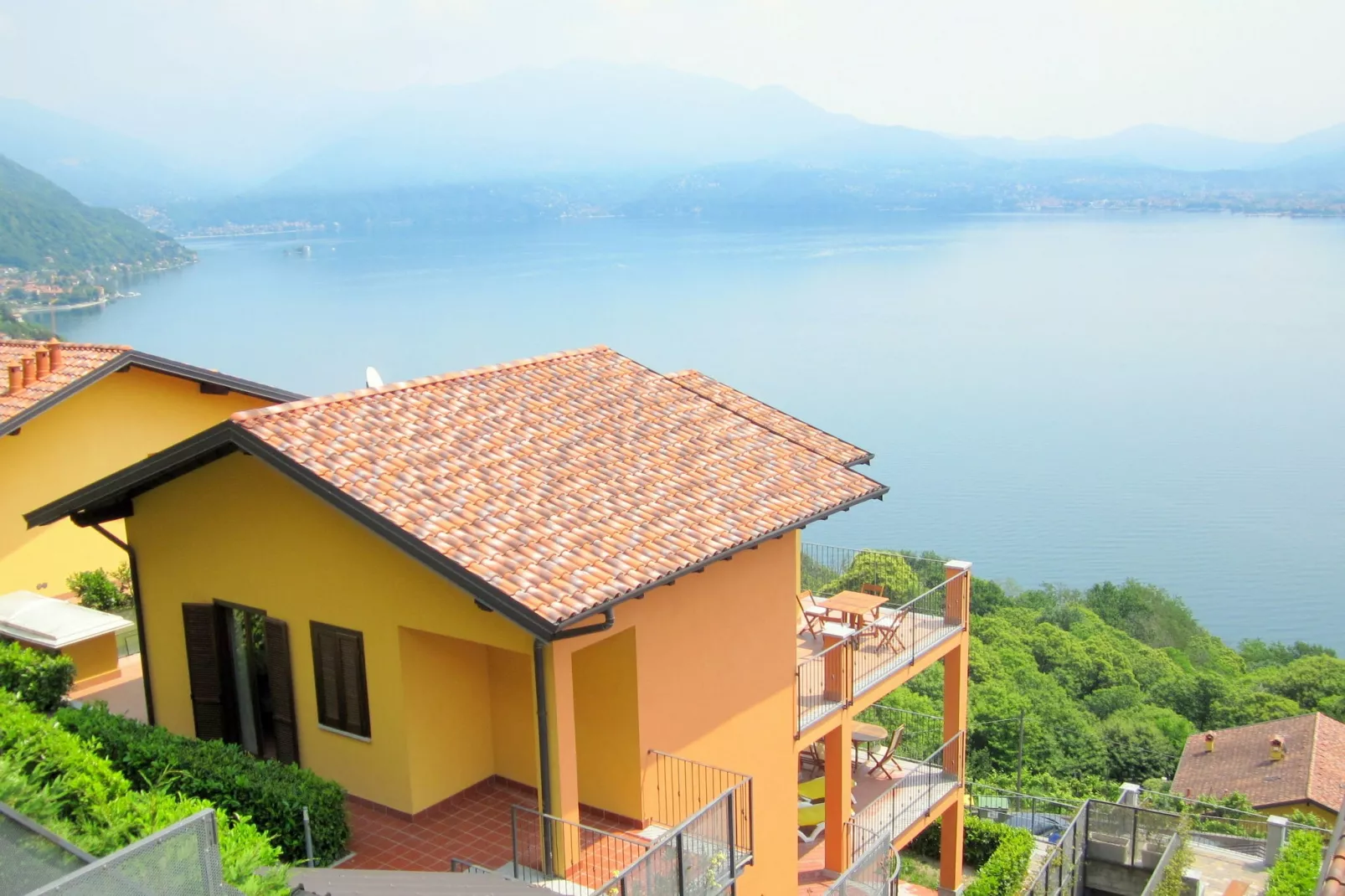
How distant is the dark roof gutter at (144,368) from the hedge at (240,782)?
25.9 feet

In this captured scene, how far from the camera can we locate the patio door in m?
11.4

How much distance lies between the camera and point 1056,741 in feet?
128

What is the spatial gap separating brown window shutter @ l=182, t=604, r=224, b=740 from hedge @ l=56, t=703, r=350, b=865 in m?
1.62

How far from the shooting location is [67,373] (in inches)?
695

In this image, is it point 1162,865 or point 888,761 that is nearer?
point 888,761

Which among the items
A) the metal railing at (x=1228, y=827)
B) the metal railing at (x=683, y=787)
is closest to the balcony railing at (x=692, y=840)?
the metal railing at (x=683, y=787)

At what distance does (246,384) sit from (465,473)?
12228 millimetres

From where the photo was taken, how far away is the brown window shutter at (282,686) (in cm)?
1080

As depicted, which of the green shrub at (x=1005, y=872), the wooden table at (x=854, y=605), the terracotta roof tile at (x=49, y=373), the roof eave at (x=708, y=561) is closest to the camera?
the roof eave at (x=708, y=561)

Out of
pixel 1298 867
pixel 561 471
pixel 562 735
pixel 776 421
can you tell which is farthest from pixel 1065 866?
pixel 562 735

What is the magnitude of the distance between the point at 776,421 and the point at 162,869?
10.1 metres

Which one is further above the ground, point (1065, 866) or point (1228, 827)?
point (1065, 866)

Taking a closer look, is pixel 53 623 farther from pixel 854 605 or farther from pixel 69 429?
pixel 854 605

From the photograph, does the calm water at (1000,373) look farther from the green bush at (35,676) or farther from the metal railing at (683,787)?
the green bush at (35,676)
